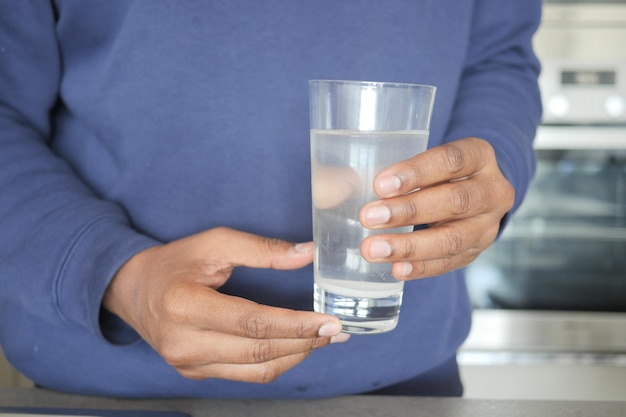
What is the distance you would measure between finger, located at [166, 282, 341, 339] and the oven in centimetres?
148

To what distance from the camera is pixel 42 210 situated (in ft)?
2.94

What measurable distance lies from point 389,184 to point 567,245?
5.35 ft

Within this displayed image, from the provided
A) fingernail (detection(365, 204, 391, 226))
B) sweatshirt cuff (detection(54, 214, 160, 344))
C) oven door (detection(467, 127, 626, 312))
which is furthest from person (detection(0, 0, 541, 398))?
oven door (detection(467, 127, 626, 312))

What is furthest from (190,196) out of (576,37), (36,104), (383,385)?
(576,37)

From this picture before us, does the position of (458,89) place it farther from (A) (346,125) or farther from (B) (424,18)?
(A) (346,125)

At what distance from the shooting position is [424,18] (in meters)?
0.99

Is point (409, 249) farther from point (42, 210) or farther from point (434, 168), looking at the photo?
point (42, 210)

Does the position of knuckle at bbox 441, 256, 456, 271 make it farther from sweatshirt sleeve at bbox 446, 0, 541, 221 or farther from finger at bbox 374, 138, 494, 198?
sweatshirt sleeve at bbox 446, 0, 541, 221

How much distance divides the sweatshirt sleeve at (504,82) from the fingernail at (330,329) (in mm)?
406

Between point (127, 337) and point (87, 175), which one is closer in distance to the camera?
point (127, 337)

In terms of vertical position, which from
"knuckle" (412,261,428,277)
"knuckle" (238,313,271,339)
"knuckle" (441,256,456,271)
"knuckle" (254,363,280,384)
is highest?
"knuckle" (412,261,428,277)

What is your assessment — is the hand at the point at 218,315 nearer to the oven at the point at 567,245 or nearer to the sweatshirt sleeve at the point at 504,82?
the sweatshirt sleeve at the point at 504,82

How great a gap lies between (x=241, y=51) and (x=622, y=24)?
4.77ft

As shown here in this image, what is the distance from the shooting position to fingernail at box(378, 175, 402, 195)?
642 mm
